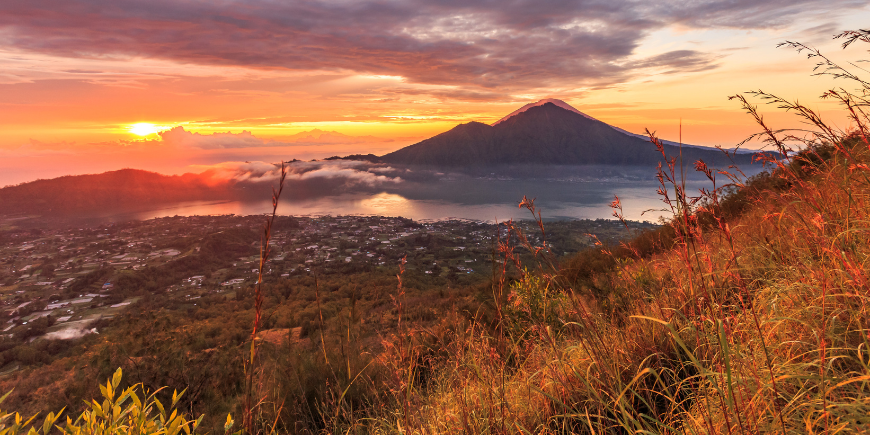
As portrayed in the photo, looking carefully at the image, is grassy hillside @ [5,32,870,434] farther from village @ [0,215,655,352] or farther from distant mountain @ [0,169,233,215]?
distant mountain @ [0,169,233,215]

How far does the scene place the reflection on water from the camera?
106 meters

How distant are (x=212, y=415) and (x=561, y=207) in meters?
113

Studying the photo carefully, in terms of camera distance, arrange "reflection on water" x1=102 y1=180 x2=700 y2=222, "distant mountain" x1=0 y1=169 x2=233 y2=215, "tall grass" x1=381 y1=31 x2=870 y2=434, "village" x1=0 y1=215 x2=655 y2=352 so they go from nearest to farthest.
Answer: "tall grass" x1=381 y1=31 x2=870 y2=434 < "village" x1=0 y1=215 x2=655 y2=352 < "distant mountain" x1=0 y1=169 x2=233 y2=215 < "reflection on water" x1=102 y1=180 x2=700 y2=222

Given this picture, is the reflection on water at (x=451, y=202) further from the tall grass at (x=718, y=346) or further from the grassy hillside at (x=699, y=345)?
the tall grass at (x=718, y=346)

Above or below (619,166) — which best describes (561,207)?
below

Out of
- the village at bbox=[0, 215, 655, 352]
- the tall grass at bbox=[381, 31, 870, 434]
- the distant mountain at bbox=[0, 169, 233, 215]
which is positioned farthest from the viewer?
the distant mountain at bbox=[0, 169, 233, 215]

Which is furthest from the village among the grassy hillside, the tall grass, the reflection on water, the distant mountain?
the distant mountain

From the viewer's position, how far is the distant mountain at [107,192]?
101m

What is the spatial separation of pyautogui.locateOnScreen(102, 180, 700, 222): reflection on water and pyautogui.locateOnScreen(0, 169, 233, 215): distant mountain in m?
4.96

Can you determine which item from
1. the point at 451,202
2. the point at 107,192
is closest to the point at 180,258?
the point at 107,192

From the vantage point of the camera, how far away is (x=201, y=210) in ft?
386

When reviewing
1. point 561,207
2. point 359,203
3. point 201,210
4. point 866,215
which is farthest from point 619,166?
point 866,215

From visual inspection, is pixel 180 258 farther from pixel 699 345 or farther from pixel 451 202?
pixel 451 202

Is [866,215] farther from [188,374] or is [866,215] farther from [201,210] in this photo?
[201,210]
